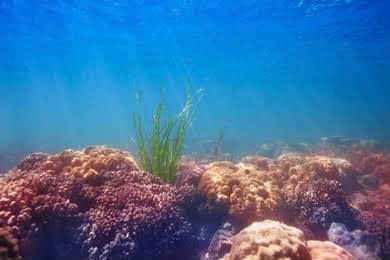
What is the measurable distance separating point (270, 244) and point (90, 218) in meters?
3.33

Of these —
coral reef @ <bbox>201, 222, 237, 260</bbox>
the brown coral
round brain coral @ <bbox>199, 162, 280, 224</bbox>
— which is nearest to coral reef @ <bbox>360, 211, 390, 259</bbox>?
the brown coral

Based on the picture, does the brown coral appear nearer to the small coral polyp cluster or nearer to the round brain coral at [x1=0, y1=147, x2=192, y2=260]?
the small coral polyp cluster

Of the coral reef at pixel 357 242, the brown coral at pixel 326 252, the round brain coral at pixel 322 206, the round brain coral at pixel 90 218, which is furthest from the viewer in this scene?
the round brain coral at pixel 322 206

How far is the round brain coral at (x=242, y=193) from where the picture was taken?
677 centimetres

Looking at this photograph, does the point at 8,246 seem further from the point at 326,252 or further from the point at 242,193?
the point at 326,252

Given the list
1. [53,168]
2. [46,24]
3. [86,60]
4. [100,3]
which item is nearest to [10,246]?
[53,168]

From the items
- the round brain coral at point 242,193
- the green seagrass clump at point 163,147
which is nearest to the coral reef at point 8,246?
the round brain coral at point 242,193

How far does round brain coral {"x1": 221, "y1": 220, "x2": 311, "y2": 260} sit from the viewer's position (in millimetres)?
4406

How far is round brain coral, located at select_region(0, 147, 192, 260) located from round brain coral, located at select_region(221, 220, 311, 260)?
165cm

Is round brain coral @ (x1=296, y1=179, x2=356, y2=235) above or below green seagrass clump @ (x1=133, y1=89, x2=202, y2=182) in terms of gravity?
below

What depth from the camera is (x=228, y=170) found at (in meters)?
8.23

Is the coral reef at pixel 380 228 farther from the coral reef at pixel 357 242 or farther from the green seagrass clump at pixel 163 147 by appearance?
the green seagrass clump at pixel 163 147

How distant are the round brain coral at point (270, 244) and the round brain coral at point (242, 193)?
1.64 m

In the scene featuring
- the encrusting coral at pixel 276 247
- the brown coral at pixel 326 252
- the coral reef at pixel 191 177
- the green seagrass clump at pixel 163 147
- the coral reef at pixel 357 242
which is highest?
the green seagrass clump at pixel 163 147
